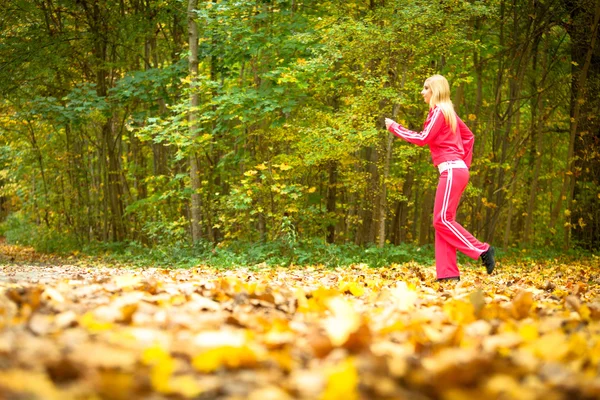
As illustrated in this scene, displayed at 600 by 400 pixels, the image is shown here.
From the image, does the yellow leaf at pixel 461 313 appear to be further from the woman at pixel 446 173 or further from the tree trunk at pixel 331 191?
the tree trunk at pixel 331 191

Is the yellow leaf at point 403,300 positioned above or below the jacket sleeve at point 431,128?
below

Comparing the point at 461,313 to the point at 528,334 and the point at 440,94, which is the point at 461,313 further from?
the point at 440,94

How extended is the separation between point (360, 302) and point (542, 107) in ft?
49.9

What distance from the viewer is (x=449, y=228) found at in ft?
20.4

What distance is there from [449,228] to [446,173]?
0.56 m

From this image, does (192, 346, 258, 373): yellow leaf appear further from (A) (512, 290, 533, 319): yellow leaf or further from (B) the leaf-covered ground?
(A) (512, 290, 533, 319): yellow leaf

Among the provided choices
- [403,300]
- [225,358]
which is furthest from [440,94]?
[225,358]

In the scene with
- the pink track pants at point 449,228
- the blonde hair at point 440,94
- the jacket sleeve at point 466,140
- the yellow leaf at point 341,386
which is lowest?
the pink track pants at point 449,228

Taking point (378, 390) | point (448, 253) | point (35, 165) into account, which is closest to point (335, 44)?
point (448, 253)

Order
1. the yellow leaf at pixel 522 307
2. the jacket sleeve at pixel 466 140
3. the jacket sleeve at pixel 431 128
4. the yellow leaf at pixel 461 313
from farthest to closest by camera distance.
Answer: the jacket sleeve at pixel 466 140
the jacket sleeve at pixel 431 128
the yellow leaf at pixel 522 307
the yellow leaf at pixel 461 313

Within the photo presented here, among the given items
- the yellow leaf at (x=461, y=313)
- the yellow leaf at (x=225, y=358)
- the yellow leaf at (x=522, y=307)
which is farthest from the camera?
the yellow leaf at (x=522, y=307)

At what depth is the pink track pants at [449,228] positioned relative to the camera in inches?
244

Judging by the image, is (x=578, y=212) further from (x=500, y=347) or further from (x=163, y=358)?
(x=163, y=358)

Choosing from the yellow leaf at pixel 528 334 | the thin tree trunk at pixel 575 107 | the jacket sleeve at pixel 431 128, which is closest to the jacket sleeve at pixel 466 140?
the jacket sleeve at pixel 431 128
